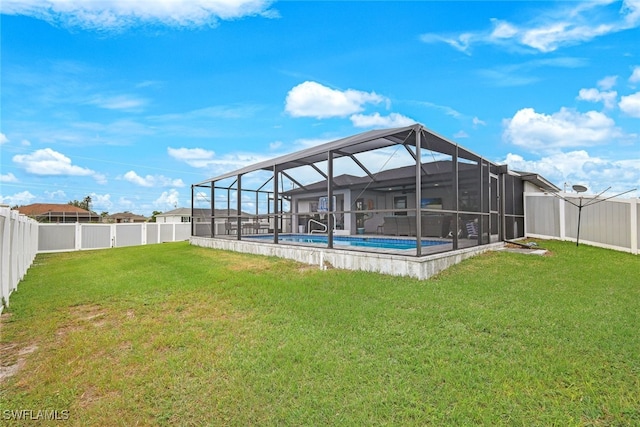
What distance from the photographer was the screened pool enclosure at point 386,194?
7688 mm

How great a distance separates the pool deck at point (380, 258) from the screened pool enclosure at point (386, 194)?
0.25 m

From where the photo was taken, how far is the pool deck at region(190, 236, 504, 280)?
20.0 feet

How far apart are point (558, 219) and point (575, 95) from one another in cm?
416

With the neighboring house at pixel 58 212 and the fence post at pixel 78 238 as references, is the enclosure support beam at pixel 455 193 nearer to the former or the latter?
the fence post at pixel 78 238

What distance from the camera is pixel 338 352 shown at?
Answer: 126 inches

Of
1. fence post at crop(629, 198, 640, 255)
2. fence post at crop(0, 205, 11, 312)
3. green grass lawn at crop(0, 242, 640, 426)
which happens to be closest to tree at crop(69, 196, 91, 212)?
green grass lawn at crop(0, 242, 640, 426)

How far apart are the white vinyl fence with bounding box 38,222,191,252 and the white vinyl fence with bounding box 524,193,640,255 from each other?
1859cm

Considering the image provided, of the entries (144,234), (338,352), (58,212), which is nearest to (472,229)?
(338,352)

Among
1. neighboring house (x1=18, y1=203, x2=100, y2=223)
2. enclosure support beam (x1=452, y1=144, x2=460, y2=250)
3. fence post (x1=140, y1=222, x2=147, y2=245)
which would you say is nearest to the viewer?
enclosure support beam (x1=452, y1=144, x2=460, y2=250)

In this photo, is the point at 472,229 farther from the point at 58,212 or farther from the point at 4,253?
the point at 58,212

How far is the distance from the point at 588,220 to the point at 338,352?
11194mm

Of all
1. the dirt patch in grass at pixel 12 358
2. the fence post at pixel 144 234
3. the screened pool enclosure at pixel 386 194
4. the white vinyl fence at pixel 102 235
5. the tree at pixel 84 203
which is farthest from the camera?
the tree at pixel 84 203

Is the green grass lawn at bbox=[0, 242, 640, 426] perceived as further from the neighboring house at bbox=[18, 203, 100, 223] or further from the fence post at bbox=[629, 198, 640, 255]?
the neighboring house at bbox=[18, 203, 100, 223]

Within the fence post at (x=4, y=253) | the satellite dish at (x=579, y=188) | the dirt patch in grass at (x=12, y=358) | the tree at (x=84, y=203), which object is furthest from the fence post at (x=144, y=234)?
the tree at (x=84, y=203)
